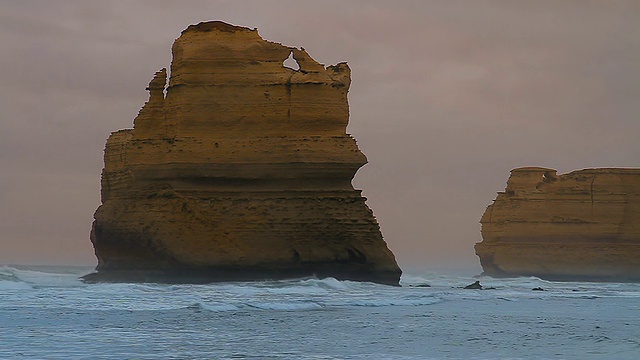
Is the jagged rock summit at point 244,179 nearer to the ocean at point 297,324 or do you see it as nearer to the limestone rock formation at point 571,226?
the ocean at point 297,324

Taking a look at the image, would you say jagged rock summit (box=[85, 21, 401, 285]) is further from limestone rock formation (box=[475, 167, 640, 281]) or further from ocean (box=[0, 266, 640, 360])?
limestone rock formation (box=[475, 167, 640, 281])

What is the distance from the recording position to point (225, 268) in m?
41.7

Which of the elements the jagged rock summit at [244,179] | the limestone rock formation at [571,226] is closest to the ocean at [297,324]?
the jagged rock summit at [244,179]

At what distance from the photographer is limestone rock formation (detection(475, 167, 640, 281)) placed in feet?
229

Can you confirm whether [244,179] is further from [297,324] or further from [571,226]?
[571,226]

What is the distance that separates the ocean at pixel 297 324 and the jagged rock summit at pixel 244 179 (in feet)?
8.06

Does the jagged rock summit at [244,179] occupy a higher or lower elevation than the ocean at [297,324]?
higher

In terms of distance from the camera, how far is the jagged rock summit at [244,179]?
41781 millimetres

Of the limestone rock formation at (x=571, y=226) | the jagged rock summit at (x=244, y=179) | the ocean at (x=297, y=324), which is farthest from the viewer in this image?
the limestone rock formation at (x=571, y=226)

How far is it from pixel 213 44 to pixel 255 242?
7612 millimetres

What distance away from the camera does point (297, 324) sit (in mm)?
24953

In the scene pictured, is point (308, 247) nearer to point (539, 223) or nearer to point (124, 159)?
point (124, 159)

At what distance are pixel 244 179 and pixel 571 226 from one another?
1322 inches

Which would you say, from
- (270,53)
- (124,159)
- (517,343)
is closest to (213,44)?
(270,53)
